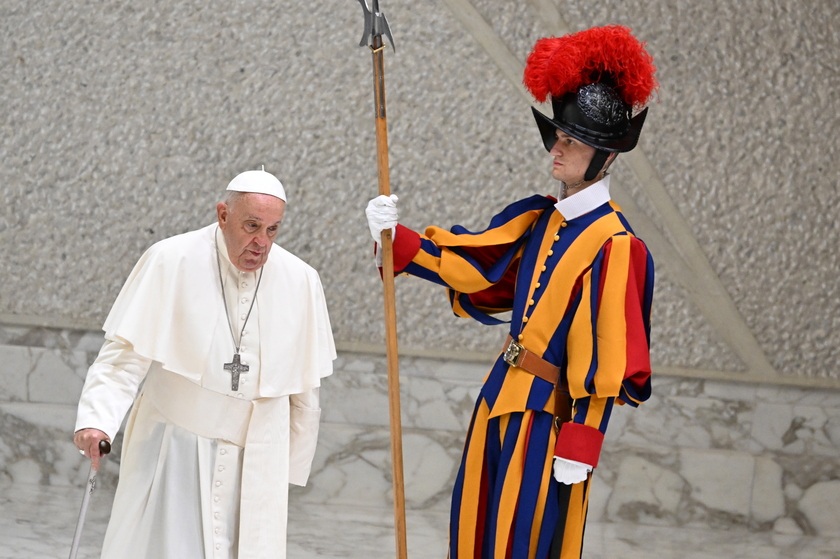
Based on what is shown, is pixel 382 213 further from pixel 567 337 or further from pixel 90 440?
pixel 90 440

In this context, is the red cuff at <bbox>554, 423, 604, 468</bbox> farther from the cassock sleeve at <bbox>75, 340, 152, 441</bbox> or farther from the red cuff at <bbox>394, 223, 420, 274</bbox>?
the cassock sleeve at <bbox>75, 340, 152, 441</bbox>

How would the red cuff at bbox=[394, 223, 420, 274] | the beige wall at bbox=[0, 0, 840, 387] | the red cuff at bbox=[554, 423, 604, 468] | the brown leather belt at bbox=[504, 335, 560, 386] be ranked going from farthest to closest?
the beige wall at bbox=[0, 0, 840, 387], the red cuff at bbox=[394, 223, 420, 274], the brown leather belt at bbox=[504, 335, 560, 386], the red cuff at bbox=[554, 423, 604, 468]

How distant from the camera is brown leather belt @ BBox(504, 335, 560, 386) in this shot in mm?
2506

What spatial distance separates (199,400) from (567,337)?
3.32ft

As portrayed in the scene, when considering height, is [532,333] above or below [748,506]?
above

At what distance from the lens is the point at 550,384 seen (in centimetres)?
251

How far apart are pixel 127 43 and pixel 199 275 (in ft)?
7.78

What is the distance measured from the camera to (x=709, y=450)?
448cm

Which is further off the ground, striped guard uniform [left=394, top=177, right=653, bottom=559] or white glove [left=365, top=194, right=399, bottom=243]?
white glove [left=365, top=194, right=399, bottom=243]

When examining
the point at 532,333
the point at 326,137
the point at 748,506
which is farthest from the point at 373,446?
the point at 532,333

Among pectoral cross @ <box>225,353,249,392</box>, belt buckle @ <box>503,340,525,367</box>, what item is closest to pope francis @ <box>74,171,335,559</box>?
pectoral cross @ <box>225,353,249,392</box>

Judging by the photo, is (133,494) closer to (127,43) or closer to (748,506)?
(127,43)

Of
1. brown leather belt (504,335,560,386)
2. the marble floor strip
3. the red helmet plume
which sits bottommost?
the marble floor strip

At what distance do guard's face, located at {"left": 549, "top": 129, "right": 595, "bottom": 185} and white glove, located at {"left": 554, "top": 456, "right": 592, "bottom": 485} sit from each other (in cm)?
77
